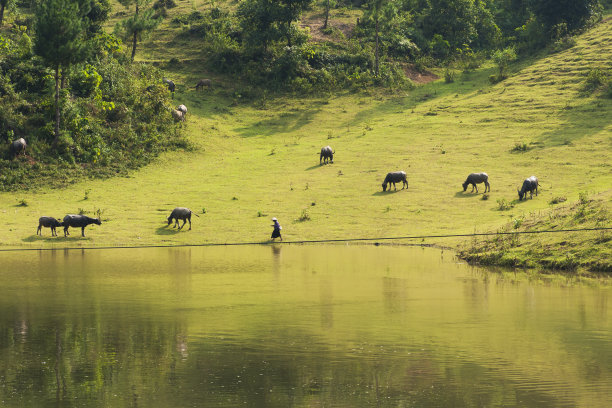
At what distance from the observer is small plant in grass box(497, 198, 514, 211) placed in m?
44.3

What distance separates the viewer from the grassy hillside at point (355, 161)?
42875mm

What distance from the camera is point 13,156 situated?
173 ft

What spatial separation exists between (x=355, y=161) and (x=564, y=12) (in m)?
40.1

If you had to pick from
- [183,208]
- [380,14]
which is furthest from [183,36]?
[183,208]

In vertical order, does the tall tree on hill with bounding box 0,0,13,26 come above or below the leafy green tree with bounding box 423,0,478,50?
below

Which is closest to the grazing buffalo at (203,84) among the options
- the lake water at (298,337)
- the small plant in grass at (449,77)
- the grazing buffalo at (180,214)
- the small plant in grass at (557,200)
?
the small plant in grass at (449,77)

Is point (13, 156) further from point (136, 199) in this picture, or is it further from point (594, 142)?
point (594, 142)

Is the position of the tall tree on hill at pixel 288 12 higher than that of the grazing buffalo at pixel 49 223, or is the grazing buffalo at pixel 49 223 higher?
the tall tree on hill at pixel 288 12

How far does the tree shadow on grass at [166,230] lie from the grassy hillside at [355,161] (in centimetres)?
16

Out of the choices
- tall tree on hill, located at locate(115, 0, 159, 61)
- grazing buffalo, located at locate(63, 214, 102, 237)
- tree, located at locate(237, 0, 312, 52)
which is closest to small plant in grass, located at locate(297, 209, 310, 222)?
grazing buffalo, located at locate(63, 214, 102, 237)

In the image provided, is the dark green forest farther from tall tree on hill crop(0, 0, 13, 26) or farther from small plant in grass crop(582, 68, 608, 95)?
small plant in grass crop(582, 68, 608, 95)

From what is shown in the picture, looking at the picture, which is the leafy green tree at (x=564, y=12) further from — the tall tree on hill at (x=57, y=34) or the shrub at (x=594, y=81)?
the tall tree on hill at (x=57, y=34)

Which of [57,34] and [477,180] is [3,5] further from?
[477,180]

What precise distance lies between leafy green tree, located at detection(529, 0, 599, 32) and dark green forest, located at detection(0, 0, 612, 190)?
0.46 feet
